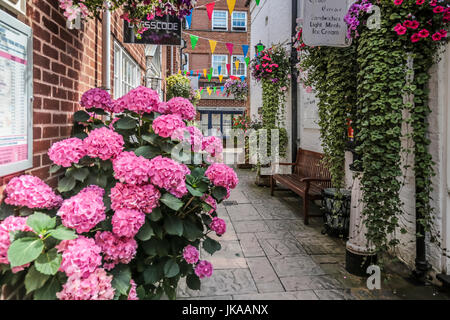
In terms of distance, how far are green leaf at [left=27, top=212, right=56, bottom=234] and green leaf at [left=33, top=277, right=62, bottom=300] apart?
0.24 metres

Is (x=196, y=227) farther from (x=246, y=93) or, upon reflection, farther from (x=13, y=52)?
(x=246, y=93)

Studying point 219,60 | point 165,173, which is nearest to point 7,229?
point 165,173

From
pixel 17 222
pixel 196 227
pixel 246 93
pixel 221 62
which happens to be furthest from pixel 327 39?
pixel 221 62

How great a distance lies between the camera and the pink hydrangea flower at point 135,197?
155 centimetres

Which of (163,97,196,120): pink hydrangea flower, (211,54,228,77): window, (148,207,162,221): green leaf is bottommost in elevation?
(148,207,162,221): green leaf

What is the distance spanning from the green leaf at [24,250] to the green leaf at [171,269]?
683 mm

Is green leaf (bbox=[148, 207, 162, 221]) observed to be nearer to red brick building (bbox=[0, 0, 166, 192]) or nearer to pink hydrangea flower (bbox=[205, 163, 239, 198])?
pink hydrangea flower (bbox=[205, 163, 239, 198])

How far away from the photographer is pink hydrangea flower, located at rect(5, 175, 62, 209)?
151 cm

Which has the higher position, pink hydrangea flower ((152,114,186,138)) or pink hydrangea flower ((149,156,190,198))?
pink hydrangea flower ((152,114,186,138))

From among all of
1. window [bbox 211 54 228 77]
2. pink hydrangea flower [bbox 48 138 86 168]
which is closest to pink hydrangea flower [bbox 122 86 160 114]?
pink hydrangea flower [bbox 48 138 86 168]

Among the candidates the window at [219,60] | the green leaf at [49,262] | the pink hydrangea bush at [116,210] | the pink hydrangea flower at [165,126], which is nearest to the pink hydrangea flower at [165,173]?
the pink hydrangea bush at [116,210]

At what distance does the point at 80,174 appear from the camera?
5.72ft

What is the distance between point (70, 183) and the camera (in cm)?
174

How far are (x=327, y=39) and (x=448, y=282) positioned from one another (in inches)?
96.7
